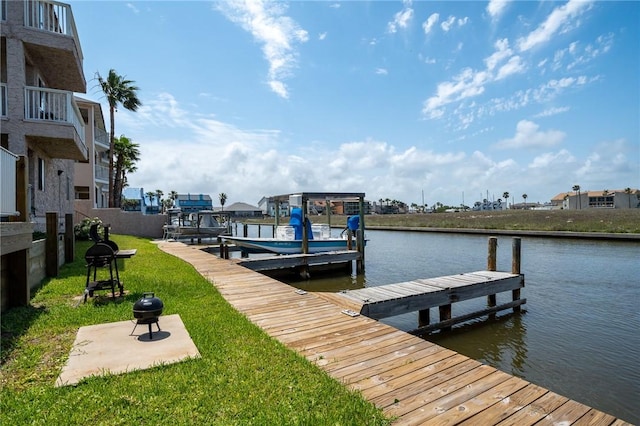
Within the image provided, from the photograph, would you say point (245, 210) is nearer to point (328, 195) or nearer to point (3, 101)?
point (328, 195)

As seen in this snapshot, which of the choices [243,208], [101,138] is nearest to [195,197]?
[101,138]

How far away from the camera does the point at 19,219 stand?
6.48m

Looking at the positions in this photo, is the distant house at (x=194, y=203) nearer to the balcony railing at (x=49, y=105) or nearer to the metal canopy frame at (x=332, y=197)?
the metal canopy frame at (x=332, y=197)

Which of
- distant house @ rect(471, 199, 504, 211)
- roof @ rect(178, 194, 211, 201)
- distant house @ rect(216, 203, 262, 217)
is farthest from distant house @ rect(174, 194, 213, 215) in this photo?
distant house @ rect(471, 199, 504, 211)

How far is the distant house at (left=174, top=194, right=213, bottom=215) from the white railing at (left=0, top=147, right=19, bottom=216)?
25349mm

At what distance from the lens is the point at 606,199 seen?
92562mm

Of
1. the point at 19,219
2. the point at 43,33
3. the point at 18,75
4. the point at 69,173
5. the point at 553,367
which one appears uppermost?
the point at 43,33

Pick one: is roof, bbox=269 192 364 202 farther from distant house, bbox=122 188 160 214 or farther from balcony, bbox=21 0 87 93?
distant house, bbox=122 188 160 214

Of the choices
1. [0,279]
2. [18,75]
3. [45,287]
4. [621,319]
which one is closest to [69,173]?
[18,75]

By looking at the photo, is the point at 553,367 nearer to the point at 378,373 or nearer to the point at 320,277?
the point at 378,373

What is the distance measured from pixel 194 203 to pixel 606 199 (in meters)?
106

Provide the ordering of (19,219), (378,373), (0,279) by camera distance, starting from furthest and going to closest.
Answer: (19,219) < (0,279) < (378,373)

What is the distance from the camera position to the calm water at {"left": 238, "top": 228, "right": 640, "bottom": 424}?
241 inches

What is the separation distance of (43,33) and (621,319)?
758 inches
